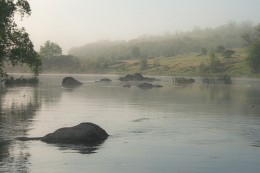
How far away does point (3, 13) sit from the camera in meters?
55.0

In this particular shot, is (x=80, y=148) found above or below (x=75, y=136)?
below

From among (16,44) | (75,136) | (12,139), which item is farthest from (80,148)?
(16,44)

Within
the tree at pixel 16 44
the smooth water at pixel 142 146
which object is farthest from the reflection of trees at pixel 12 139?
the tree at pixel 16 44

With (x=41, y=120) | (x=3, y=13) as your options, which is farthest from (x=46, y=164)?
(x=3, y=13)

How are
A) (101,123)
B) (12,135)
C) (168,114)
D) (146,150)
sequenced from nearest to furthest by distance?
(146,150) < (12,135) < (101,123) < (168,114)

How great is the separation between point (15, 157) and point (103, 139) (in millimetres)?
7392

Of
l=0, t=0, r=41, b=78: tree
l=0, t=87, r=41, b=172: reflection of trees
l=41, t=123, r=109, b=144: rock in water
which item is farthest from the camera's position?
l=0, t=0, r=41, b=78: tree

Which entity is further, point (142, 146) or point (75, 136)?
point (75, 136)

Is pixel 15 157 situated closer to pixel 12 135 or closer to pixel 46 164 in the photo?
pixel 46 164

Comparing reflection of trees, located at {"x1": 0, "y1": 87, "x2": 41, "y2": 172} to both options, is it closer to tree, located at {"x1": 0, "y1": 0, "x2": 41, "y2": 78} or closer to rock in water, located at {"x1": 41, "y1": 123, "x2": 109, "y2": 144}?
rock in water, located at {"x1": 41, "y1": 123, "x2": 109, "y2": 144}

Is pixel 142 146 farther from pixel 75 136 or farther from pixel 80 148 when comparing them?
pixel 75 136

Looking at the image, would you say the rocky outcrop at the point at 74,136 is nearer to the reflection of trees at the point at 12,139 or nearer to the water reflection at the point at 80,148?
the water reflection at the point at 80,148

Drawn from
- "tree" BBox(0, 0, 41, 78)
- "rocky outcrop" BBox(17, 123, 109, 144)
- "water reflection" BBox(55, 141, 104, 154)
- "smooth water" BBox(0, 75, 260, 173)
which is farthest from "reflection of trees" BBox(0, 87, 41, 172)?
"tree" BBox(0, 0, 41, 78)

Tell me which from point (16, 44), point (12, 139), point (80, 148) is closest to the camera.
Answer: point (80, 148)
